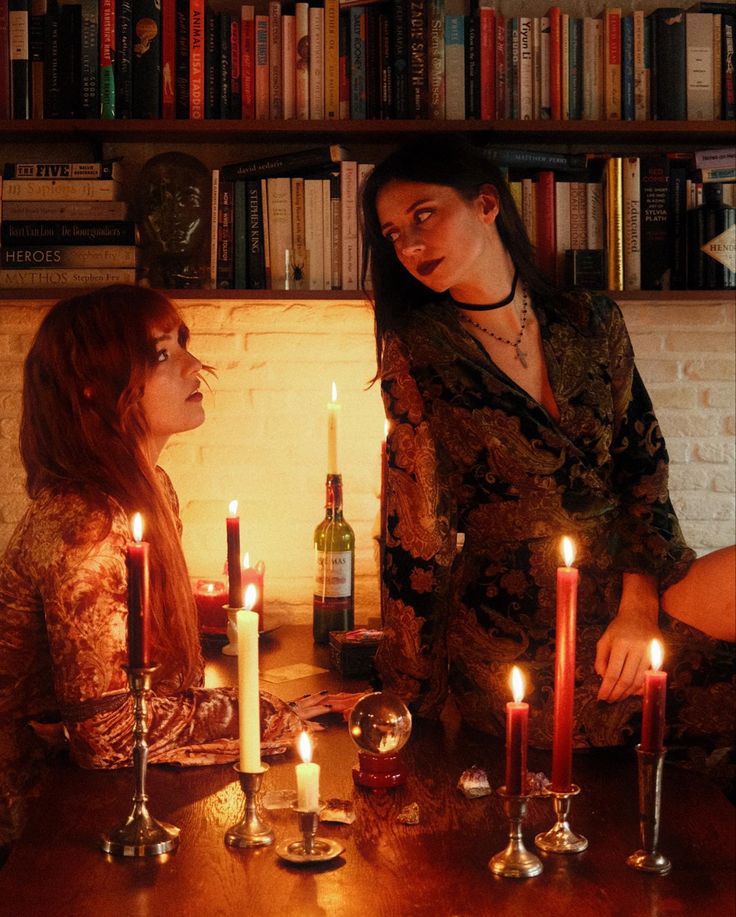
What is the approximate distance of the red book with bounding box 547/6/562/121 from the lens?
97.7 inches

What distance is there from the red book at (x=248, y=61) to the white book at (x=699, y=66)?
3.15 ft

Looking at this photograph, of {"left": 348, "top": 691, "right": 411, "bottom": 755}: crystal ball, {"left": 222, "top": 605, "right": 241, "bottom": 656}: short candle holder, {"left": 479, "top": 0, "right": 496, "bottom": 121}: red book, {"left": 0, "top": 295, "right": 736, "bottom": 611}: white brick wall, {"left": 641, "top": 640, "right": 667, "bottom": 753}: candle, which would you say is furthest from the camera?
{"left": 0, "top": 295, "right": 736, "bottom": 611}: white brick wall

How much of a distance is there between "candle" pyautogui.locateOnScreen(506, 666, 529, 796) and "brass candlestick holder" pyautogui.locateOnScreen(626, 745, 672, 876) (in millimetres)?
118

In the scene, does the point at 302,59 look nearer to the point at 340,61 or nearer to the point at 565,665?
the point at 340,61

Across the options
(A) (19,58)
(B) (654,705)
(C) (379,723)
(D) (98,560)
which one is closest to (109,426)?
(D) (98,560)

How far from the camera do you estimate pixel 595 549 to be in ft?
6.50

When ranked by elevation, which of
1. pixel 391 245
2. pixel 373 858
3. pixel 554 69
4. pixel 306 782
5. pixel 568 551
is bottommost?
pixel 373 858

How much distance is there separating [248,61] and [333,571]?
1132 mm

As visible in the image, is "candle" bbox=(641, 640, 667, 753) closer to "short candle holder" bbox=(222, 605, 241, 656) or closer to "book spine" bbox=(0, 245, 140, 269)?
"short candle holder" bbox=(222, 605, 241, 656)

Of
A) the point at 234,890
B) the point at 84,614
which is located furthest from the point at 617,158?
the point at 234,890

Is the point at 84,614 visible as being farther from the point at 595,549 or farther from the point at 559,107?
the point at 559,107

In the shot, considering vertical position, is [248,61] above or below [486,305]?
above

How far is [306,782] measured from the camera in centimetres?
117

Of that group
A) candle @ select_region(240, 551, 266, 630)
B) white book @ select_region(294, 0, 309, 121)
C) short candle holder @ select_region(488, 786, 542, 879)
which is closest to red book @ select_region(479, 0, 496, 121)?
white book @ select_region(294, 0, 309, 121)
